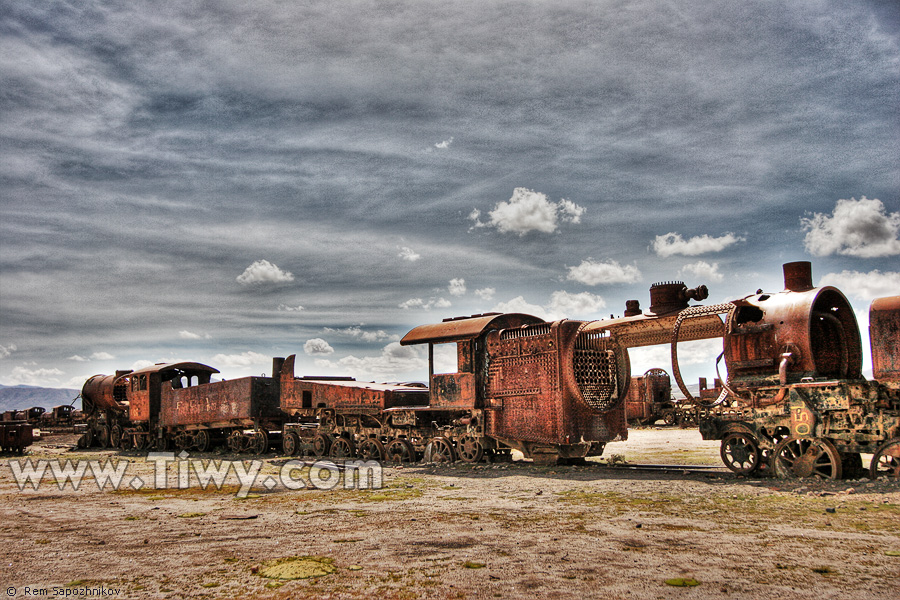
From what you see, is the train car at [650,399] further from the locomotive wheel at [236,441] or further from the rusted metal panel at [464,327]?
the locomotive wheel at [236,441]

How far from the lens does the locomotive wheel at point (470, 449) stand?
1544 cm

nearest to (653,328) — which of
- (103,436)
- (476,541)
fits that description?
(476,541)

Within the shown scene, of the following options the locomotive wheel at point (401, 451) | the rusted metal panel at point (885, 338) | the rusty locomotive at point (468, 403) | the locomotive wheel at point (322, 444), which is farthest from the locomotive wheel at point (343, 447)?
the rusted metal panel at point (885, 338)

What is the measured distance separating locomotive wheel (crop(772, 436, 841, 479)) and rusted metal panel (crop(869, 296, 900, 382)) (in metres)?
1.47

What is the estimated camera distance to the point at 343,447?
62.1ft

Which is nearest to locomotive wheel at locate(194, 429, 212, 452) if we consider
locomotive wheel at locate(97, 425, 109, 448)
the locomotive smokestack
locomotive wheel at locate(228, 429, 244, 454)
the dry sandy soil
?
locomotive wheel at locate(228, 429, 244, 454)

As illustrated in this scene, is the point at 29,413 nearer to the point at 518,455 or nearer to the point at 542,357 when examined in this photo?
the point at 518,455

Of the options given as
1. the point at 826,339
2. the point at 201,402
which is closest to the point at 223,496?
the point at 826,339

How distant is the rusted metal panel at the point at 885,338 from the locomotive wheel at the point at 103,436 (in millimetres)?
29790

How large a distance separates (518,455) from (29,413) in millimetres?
32802

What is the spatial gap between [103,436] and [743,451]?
91.7ft

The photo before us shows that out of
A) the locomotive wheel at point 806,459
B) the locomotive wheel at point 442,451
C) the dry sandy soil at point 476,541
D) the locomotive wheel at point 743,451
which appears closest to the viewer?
the dry sandy soil at point 476,541

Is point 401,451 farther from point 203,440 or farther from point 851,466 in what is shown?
point 203,440

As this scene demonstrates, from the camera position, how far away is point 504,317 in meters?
16.1
